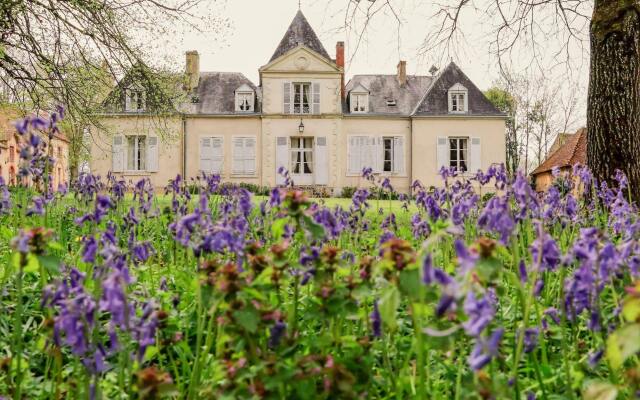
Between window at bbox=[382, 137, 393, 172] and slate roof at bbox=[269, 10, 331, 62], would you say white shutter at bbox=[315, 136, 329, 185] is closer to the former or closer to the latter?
window at bbox=[382, 137, 393, 172]

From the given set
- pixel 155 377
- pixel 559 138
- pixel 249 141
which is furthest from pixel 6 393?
pixel 559 138

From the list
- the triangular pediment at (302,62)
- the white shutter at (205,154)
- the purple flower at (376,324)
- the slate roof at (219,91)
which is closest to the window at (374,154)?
the triangular pediment at (302,62)

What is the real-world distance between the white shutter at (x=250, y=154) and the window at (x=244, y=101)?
144 cm

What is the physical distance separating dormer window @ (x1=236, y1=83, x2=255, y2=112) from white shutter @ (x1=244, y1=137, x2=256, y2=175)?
1.44 meters

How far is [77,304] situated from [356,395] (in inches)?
28.0

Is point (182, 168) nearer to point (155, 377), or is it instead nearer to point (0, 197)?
point (0, 197)

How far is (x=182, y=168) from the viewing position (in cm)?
2702

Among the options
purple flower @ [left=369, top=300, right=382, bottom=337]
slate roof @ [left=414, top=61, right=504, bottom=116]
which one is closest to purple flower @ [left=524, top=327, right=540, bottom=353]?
purple flower @ [left=369, top=300, right=382, bottom=337]

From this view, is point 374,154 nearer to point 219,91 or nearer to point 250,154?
point 250,154

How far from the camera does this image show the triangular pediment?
1056 inches

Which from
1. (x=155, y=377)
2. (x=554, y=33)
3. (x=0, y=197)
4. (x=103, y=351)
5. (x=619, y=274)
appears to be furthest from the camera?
(x=554, y=33)

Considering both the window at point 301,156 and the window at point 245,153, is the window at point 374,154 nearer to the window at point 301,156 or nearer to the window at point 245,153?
the window at point 301,156

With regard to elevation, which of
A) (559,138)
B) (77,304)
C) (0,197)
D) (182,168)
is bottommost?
(77,304)

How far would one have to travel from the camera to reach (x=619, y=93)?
21.3 ft
